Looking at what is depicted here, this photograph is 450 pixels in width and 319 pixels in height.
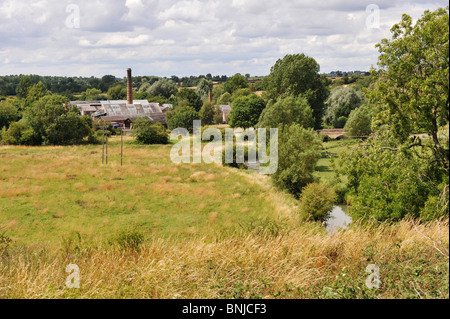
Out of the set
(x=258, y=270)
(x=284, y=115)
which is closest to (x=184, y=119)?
(x=284, y=115)

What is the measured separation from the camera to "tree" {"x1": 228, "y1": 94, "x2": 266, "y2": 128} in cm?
5866

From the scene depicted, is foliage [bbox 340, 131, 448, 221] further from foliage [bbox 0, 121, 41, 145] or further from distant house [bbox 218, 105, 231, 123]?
distant house [bbox 218, 105, 231, 123]

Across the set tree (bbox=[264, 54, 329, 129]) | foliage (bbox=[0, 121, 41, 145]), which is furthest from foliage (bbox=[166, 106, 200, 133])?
foliage (bbox=[0, 121, 41, 145])

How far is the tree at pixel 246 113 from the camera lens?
58.7 m

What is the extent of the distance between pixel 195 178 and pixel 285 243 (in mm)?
24138

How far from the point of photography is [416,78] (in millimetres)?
7625

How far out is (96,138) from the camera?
2114 inches

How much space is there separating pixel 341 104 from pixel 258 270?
67.3 m

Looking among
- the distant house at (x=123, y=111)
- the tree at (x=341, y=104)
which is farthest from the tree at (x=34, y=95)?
the tree at (x=341, y=104)

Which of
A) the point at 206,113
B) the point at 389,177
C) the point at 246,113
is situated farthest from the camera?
the point at 206,113

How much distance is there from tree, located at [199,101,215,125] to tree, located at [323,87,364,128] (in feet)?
69.4

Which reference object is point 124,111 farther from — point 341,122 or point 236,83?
point 341,122

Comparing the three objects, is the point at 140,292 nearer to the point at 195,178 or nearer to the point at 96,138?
the point at 195,178
